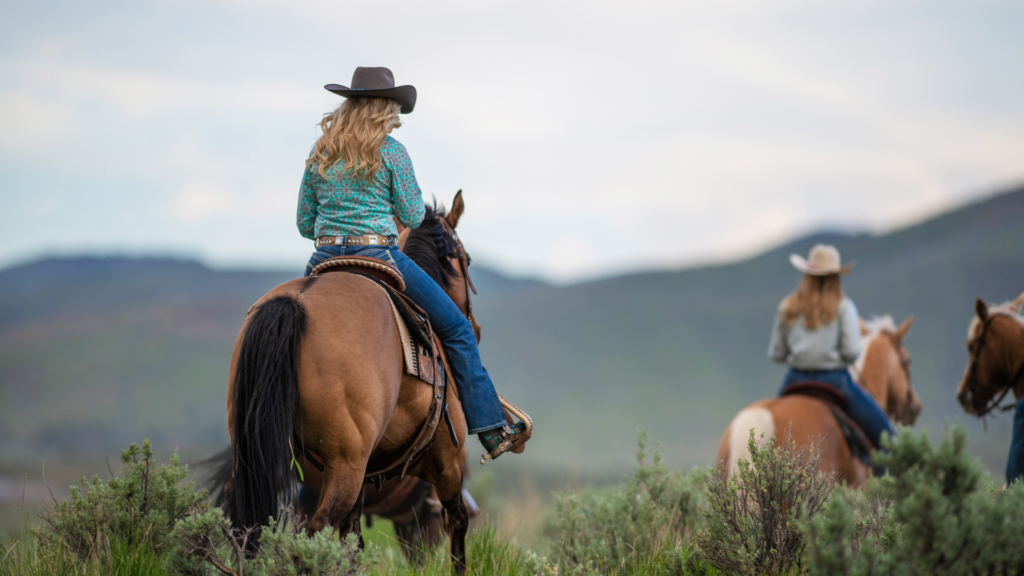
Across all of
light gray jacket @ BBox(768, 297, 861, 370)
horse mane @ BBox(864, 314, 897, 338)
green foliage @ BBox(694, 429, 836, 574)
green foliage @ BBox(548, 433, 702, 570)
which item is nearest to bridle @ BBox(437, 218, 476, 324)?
green foliage @ BBox(548, 433, 702, 570)

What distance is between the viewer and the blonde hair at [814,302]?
656 cm

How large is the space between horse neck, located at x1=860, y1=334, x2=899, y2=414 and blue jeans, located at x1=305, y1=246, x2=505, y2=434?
221 inches

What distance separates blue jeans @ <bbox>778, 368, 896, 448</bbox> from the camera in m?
6.41

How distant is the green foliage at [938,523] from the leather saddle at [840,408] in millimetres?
3874

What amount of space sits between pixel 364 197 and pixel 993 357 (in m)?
6.10

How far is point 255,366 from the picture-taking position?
9.73 feet

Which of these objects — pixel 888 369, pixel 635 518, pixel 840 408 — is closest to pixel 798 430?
pixel 840 408

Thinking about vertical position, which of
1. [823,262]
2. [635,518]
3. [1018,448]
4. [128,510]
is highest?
[823,262]

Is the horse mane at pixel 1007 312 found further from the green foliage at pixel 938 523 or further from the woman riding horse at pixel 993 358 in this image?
the green foliage at pixel 938 523

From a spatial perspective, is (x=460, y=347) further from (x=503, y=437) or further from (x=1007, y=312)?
(x=1007, y=312)

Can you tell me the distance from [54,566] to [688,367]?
43.2 metres

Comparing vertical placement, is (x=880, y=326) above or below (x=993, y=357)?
above

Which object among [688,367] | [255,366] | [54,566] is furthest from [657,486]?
[688,367]

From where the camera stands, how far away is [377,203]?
3.70 metres
